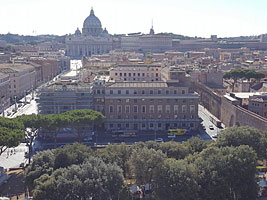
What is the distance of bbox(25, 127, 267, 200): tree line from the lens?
21844 millimetres

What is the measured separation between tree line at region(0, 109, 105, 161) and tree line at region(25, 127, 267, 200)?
4.59 meters

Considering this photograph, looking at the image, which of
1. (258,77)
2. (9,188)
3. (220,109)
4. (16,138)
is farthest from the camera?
(258,77)

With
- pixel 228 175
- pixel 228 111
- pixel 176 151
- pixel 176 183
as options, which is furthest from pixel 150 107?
pixel 176 183

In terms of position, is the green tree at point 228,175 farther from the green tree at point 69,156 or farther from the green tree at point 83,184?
the green tree at point 69,156

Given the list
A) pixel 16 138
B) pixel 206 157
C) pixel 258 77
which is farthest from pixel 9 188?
pixel 258 77

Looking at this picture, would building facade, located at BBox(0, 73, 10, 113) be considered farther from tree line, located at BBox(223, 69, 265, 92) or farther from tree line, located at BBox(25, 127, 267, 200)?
tree line, located at BBox(223, 69, 265, 92)

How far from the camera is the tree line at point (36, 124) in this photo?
96.7ft

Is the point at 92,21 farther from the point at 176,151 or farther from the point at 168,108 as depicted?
the point at 176,151

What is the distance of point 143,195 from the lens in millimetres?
24438

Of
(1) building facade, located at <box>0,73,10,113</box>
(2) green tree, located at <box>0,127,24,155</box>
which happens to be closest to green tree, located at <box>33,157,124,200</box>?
(2) green tree, located at <box>0,127,24,155</box>

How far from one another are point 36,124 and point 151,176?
14587 millimetres

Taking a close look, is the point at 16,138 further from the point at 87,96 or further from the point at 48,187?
the point at 87,96

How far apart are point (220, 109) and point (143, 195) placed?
85.8 ft

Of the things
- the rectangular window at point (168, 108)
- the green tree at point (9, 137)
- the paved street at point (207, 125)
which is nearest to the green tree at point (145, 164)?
the green tree at point (9, 137)
